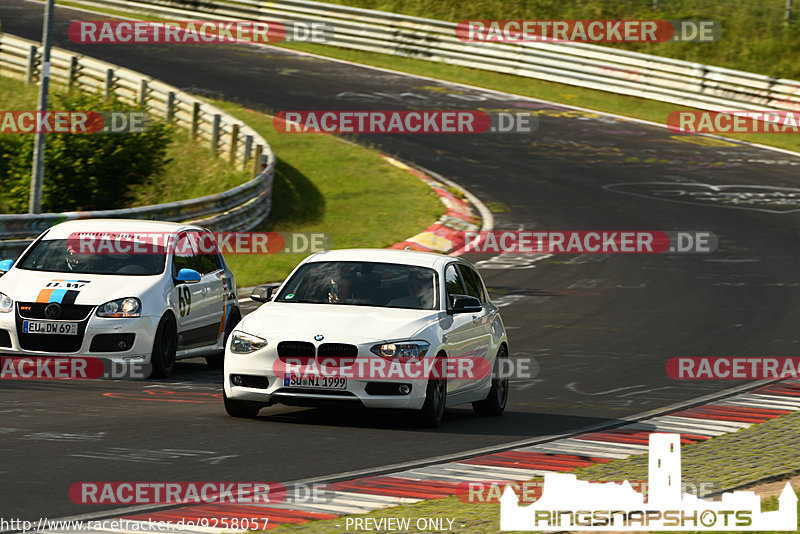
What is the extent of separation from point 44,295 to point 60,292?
0.15m

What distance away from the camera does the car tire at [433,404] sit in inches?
413

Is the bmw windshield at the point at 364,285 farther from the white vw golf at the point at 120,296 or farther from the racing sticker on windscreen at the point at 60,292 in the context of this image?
the racing sticker on windscreen at the point at 60,292

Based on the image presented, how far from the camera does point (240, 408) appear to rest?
421 inches

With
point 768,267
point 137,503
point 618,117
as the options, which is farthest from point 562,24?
point 137,503

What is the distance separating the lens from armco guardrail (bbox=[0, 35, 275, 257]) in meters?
18.4

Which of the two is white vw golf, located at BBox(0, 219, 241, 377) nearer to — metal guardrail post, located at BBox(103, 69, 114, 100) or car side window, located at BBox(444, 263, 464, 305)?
car side window, located at BBox(444, 263, 464, 305)

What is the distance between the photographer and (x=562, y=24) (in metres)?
42.6

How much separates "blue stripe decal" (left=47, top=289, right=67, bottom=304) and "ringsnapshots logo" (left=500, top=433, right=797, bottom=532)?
21.1ft

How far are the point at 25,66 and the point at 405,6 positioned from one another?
15.4 m

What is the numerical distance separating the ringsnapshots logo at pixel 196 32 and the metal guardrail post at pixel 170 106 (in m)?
12.9

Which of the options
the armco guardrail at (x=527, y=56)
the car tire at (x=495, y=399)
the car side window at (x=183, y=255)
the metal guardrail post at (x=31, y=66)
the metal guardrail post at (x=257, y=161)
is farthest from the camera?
the armco guardrail at (x=527, y=56)

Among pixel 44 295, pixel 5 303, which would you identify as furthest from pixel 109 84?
pixel 44 295

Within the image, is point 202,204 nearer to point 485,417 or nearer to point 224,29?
point 485,417

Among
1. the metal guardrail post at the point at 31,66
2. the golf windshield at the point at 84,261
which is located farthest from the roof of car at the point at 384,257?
the metal guardrail post at the point at 31,66
